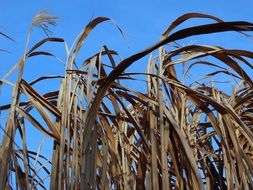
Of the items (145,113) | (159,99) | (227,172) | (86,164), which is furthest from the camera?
(145,113)

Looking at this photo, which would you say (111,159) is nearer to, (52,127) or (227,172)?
(52,127)

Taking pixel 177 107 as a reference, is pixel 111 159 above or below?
below

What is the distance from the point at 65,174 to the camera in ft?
4.75

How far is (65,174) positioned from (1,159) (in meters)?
0.20

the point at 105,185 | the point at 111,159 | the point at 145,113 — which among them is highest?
the point at 145,113

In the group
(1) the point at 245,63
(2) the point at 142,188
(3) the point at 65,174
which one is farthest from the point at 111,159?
(1) the point at 245,63

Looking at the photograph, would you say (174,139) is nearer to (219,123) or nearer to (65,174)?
(219,123)

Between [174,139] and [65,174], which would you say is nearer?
[65,174]

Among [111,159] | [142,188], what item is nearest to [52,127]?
[111,159]

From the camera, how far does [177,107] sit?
1.75 m

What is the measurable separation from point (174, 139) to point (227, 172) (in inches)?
7.5

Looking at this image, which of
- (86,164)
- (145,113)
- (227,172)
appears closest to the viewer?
(86,164)

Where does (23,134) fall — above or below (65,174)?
above

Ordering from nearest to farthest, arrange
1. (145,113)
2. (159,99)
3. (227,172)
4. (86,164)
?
(86,164)
(159,99)
(227,172)
(145,113)
